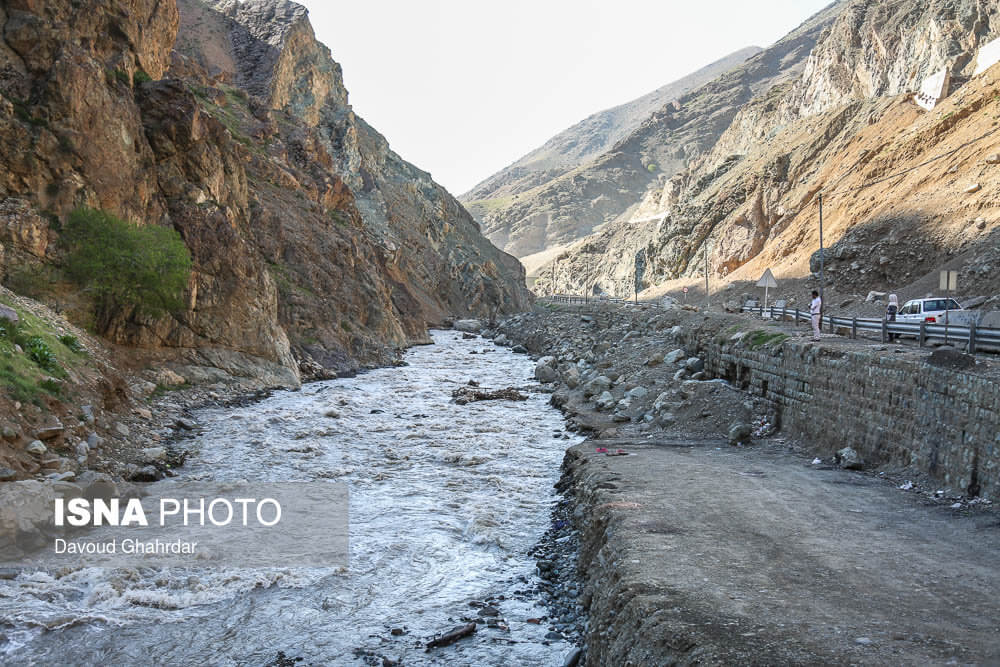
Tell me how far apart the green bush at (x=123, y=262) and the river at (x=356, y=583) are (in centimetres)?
581

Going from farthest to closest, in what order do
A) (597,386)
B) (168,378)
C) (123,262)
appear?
(597,386) < (168,378) < (123,262)

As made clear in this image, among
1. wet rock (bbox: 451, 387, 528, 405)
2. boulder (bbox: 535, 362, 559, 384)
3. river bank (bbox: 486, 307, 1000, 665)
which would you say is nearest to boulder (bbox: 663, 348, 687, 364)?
wet rock (bbox: 451, 387, 528, 405)

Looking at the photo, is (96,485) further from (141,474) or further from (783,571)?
(783,571)

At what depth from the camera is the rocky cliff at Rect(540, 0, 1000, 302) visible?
1751 inches

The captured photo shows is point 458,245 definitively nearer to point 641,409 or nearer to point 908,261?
point 908,261

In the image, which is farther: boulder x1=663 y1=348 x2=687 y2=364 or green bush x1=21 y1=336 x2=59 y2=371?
boulder x1=663 y1=348 x2=687 y2=364

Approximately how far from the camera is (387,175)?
8275cm

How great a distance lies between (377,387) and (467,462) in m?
13.2

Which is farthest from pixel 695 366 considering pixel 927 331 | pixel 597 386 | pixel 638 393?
pixel 927 331

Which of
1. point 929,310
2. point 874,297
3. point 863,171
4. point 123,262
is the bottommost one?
point 929,310

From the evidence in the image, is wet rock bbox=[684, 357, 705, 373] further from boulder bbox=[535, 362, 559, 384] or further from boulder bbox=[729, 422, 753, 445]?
boulder bbox=[535, 362, 559, 384]

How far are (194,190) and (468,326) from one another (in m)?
42.4

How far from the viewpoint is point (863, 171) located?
58.9 meters

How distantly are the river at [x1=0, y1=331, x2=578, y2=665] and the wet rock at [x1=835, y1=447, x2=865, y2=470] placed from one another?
19.5ft
